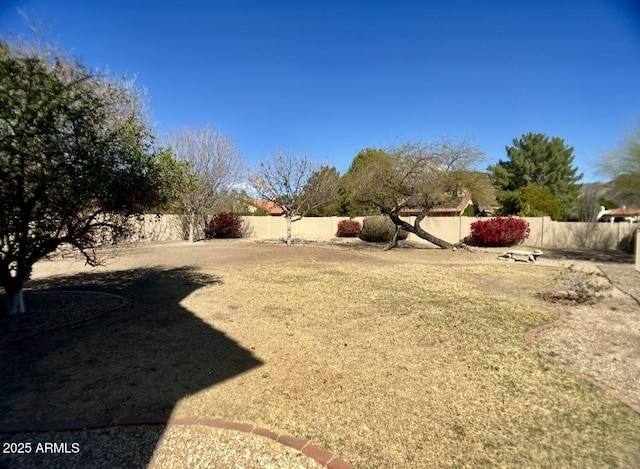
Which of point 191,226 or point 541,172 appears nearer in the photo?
point 191,226

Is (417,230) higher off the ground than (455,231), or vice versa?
(417,230)

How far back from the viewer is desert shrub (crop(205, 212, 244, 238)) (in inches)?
918

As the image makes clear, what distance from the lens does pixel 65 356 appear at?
3805 millimetres

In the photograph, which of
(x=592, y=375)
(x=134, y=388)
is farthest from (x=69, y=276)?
(x=592, y=375)

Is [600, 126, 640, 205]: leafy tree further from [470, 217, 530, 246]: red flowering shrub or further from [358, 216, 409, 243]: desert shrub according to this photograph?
[358, 216, 409, 243]: desert shrub

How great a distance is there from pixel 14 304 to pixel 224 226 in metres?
18.6

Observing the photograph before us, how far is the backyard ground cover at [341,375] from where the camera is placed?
2.42 m

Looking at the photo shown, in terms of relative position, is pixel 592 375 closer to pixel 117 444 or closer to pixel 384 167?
pixel 117 444

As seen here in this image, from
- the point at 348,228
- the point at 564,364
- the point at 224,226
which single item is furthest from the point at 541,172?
the point at 564,364

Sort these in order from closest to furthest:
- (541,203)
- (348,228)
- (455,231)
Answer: (455,231) → (541,203) → (348,228)

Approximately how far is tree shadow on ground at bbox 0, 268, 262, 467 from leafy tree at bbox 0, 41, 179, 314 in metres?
1.35

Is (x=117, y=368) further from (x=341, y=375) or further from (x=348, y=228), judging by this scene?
(x=348, y=228)

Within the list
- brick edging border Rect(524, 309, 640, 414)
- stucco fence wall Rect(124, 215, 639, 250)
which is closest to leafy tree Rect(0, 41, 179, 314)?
brick edging border Rect(524, 309, 640, 414)

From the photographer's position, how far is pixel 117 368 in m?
3.50
